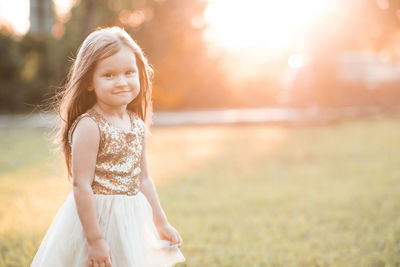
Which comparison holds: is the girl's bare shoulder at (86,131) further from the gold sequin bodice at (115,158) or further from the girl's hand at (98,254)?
the girl's hand at (98,254)

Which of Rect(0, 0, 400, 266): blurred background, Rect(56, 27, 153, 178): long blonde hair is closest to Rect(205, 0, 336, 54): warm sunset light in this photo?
Rect(0, 0, 400, 266): blurred background

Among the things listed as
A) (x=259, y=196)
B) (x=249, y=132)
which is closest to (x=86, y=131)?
(x=259, y=196)

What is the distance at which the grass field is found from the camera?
11.2 ft

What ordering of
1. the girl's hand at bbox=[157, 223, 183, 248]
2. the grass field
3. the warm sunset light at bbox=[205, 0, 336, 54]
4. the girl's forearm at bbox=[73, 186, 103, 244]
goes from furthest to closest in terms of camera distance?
the warm sunset light at bbox=[205, 0, 336, 54]
the grass field
the girl's hand at bbox=[157, 223, 183, 248]
the girl's forearm at bbox=[73, 186, 103, 244]

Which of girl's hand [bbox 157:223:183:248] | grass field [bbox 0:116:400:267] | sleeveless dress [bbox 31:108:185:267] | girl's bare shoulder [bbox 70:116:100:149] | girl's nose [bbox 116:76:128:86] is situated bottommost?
grass field [bbox 0:116:400:267]

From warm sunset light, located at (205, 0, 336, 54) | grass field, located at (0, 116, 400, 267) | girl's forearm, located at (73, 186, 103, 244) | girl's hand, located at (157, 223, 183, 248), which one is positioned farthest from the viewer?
warm sunset light, located at (205, 0, 336, 54)

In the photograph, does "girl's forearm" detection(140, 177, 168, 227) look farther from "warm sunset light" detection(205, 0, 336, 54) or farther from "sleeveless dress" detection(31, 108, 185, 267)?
"warm sunset light" detection(205, 0, 336, 54)

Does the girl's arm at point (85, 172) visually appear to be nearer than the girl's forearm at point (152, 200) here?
Yes

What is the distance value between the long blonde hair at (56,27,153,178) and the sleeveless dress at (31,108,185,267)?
9 cm

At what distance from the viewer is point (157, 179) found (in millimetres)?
6098

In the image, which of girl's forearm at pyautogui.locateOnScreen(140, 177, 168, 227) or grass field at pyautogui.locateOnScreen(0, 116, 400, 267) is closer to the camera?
girl's forearm at pyautogui.locateOnScreen(140, 177, 168, 227)

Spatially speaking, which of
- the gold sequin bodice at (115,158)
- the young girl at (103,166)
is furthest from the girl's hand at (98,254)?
the gold sequin bodice at (115,158)

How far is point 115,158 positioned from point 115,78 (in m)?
0.34

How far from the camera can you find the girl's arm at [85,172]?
1749 mm
